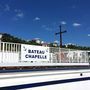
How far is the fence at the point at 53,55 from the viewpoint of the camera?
989 centimetres

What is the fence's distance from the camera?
389 inches

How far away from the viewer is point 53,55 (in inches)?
514

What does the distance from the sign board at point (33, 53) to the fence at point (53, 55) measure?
0.84 feet

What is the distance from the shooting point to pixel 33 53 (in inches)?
464

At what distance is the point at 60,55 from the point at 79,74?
3.82 m

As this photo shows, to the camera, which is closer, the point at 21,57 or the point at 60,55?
the point at 21,57

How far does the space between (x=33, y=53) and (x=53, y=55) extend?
1645mm

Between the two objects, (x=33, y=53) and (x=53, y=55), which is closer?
(x=33, y=53)

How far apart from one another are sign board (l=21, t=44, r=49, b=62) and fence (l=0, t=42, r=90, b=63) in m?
0.26

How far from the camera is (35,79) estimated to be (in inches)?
300

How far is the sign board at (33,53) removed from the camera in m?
11.2

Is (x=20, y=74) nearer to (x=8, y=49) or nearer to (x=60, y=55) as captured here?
(x=8, y=49)

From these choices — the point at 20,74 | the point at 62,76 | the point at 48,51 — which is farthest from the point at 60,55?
the point at 20,74

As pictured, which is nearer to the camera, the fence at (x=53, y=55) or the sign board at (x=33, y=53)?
the fence at (x=53, y=55)
